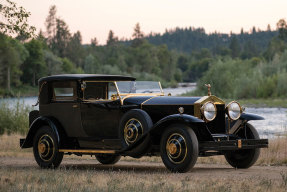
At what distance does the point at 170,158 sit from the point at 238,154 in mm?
2004

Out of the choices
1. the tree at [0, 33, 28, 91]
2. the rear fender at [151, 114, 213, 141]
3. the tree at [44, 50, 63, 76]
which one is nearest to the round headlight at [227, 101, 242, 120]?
the rear fender at [151, 114, 213, 141]

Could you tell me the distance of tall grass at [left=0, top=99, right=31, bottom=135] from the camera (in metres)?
22.1

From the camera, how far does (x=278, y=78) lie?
5438 cm

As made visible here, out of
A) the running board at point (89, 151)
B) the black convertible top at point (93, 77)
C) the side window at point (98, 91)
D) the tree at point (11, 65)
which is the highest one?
the tree at point (11, 65)

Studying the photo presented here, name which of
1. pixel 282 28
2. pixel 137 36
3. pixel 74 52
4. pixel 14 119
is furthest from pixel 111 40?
pixel 14 119

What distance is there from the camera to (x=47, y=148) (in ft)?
39.1

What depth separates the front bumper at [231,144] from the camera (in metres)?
9.91

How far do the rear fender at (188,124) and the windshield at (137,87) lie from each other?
4.50 ft

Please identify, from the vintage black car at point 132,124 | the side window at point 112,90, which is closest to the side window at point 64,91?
the vintage black car at point 132,124

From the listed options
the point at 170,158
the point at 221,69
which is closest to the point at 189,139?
the point at 170,158

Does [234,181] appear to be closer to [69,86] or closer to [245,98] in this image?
[69,86]

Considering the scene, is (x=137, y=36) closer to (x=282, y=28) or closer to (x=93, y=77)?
(x=282, y=28)

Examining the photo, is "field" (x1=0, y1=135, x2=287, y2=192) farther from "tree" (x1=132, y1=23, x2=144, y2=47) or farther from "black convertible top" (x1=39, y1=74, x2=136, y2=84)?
"tree" (x1=132, y1=23, x2=144, y2=47)

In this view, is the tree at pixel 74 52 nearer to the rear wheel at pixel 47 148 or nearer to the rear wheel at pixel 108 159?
the rear wheel at pixel 108 159
